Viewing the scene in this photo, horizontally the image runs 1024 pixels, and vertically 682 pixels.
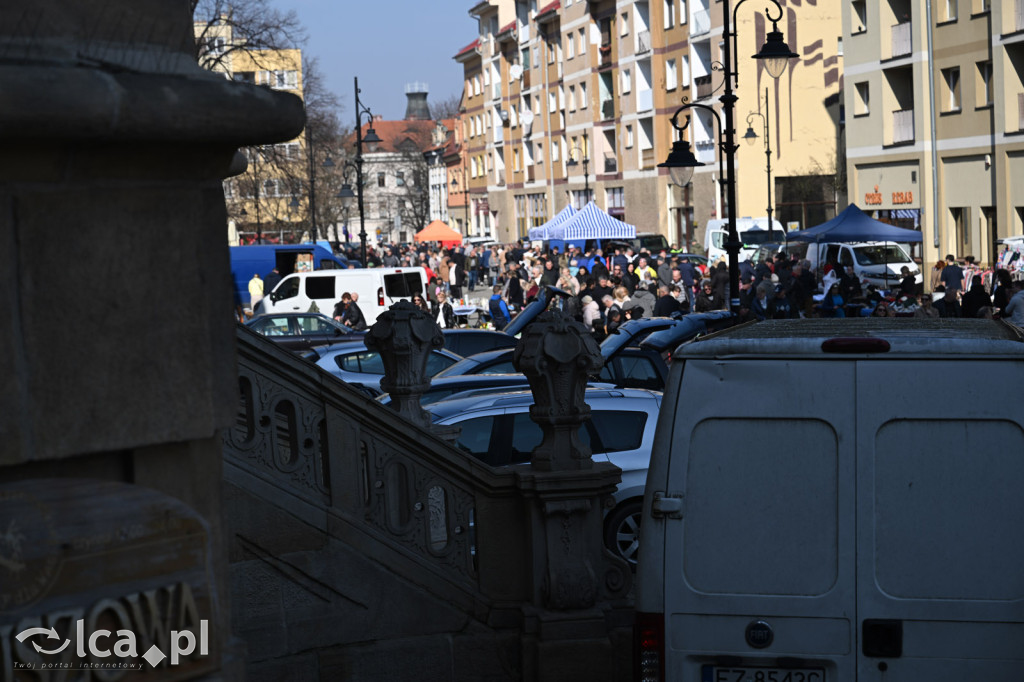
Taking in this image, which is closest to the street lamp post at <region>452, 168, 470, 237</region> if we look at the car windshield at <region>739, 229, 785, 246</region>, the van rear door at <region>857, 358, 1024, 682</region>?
the car windshield at <region>739, 229, 785, 246</region>

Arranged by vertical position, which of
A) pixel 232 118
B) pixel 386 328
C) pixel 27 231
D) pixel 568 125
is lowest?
pixel 386 328

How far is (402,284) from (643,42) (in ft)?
123

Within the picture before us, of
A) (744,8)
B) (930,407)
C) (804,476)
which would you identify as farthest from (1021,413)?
(744,8)

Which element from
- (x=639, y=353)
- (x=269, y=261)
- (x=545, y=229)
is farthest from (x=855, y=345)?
(x=269, y=261)

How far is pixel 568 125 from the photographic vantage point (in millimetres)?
81312

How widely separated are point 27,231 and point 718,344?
10.3 feet

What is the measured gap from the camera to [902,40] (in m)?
46.3

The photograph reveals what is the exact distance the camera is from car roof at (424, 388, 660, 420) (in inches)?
478

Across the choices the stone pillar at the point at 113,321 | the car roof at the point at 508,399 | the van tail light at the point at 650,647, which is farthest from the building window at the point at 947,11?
the stone pillar at the point at 113,321

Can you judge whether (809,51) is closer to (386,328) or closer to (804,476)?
(386,328)

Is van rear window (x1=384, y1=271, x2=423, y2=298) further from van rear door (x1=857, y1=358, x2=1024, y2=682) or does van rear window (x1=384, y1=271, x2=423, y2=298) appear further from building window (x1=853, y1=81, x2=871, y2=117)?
van rear door (x1=857, y1=358, x2=1024, y2=682)

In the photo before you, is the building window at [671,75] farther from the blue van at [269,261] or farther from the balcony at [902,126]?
the blue van at [269,261]

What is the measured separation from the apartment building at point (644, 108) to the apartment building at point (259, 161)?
500 inches

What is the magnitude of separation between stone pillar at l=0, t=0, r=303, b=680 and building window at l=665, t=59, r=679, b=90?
63.6 meters
